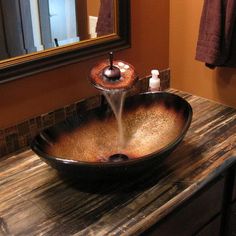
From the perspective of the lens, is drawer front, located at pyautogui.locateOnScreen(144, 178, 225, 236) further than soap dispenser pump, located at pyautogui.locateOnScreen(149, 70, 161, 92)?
No

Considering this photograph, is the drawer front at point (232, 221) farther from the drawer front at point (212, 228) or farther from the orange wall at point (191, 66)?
the orange wall at point (191, 66)

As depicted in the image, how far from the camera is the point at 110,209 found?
1.08m

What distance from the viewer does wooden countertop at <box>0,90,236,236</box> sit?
3.34 ft

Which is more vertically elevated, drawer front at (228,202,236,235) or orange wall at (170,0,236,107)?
orange wall at (170,0,236,107)

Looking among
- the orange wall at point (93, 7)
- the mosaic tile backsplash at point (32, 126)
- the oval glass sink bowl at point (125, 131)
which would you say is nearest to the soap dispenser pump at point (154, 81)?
the oval glass sink bowl at point (125, 131)

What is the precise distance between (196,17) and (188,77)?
27 centimetres

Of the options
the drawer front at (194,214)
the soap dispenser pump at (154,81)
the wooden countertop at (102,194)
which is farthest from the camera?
the soap dispenser pump at (154,81)

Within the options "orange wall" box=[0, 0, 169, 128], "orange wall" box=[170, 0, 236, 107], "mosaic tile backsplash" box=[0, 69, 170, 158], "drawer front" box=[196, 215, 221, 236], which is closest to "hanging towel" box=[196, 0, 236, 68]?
"orange wall" box=[170, 0, 236, 107]

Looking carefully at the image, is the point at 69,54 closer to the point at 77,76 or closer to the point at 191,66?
the point at 77,76

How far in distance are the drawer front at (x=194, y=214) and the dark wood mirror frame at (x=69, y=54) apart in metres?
0.65

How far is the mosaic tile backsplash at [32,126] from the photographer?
4.39ft

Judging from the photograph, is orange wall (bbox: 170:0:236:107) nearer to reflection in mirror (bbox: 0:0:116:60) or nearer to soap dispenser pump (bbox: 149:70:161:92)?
soap dispenser pump (bbox: 149:70:161:92)

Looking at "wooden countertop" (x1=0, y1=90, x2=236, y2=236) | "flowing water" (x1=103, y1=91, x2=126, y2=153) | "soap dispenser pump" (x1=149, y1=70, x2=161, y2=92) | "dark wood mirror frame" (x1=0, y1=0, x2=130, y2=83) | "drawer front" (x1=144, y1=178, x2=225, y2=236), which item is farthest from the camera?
"soap dispenser pump" (x1=149, y1=70, x2=161, y2=92)

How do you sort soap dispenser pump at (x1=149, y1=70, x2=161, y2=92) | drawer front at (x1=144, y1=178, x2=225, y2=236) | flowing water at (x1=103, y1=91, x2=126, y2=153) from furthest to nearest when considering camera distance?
1. soap dispenser pump at (x1=149, y1=70, x2=161, y2=92)
2. flowing water at (x1=103, y1=91, x2=126, y2=153)
3. drawer front at (x1=144, y1=178, x2=225, y2=236)
